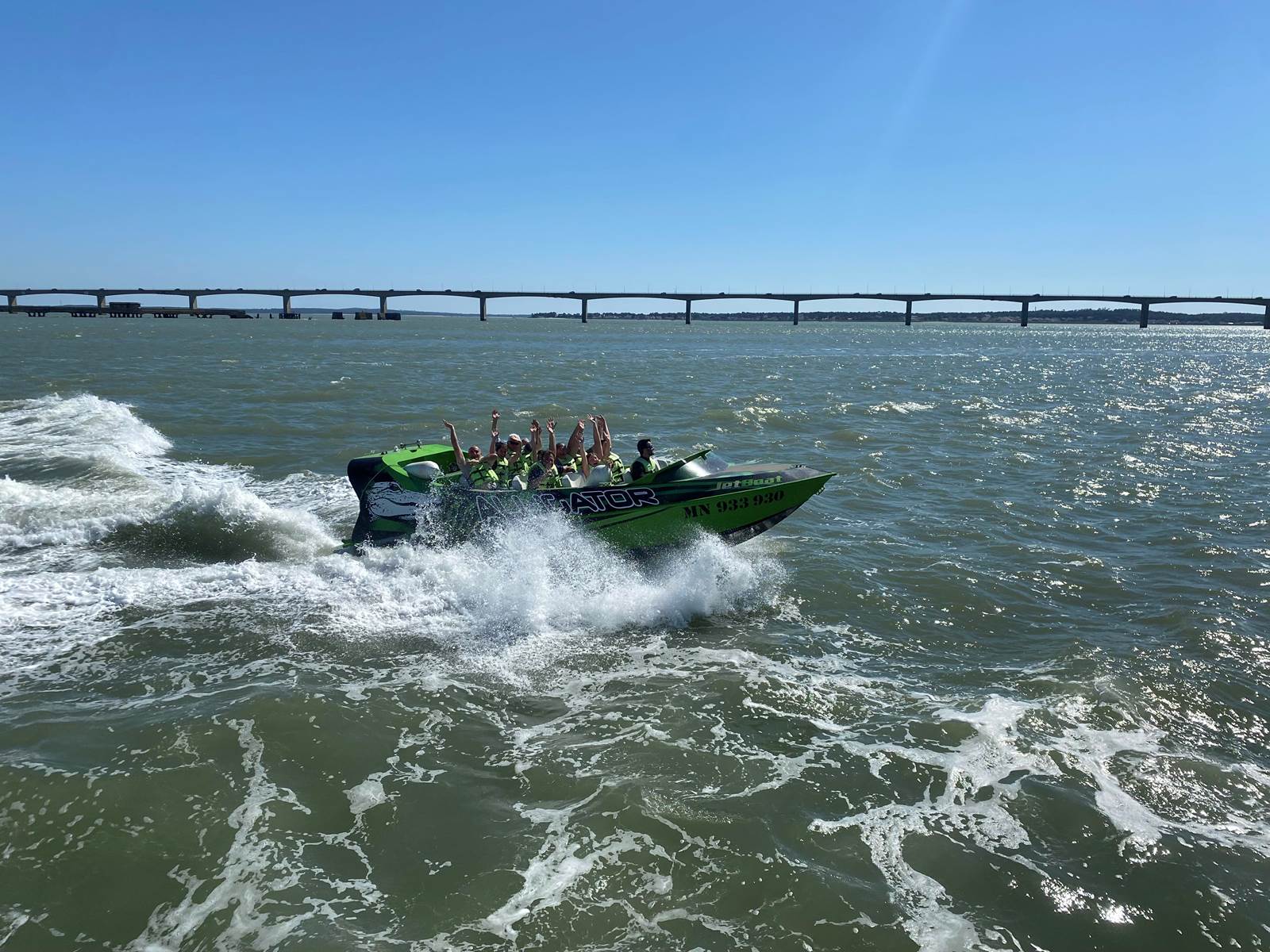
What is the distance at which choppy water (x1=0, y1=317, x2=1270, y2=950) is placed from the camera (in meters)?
5.61

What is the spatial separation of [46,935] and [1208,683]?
32.7ft

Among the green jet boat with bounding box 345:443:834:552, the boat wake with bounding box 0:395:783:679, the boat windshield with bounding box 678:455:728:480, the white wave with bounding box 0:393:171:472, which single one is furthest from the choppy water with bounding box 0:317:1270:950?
the white wave with bounding box 0:393:171:472

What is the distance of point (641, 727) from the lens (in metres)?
7.94

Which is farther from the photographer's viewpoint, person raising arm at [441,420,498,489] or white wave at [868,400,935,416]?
white wave at [868,400,935,416]

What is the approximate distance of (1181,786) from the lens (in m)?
6.98

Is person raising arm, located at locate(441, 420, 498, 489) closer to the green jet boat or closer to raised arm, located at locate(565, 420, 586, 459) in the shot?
the green jet boat

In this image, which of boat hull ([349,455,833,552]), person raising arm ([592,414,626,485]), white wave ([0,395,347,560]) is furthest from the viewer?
white wave ([0,395,347,560])

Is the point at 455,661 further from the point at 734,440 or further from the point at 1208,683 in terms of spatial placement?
the point at 734,440

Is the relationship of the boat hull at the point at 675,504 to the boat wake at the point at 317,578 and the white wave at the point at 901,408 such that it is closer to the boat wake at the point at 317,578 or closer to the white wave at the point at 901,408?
the boat wake at the point at 317,578

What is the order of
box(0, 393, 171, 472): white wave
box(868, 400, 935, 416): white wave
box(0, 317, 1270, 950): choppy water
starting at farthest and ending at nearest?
box(868, 400, 935, 416): white wave → box(0, 393, 171, 472): white wave → box(0, 317, 1270, 950): choppy water

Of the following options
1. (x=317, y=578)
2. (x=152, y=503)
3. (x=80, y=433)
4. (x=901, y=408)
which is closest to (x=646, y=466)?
(x=317, y=578)

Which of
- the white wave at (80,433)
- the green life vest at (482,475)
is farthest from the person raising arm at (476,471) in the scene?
the white wave at (80,433)

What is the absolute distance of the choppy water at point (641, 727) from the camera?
5.61m

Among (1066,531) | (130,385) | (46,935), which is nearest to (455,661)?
(46,935)
